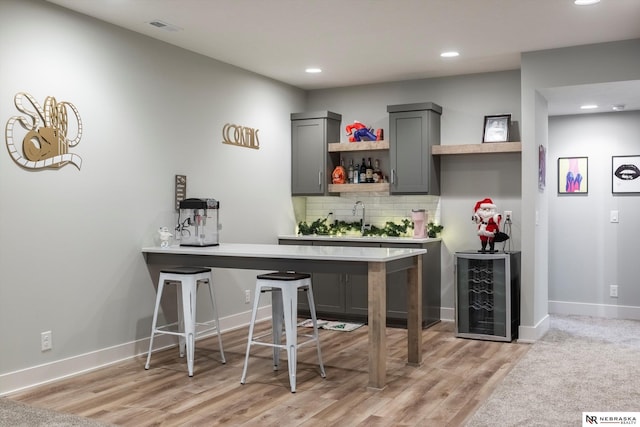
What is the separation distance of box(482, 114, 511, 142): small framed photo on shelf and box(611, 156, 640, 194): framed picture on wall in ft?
5.05

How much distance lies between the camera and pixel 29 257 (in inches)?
162

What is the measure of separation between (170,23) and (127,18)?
12.5 inches

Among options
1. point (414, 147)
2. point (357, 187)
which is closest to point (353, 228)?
point (357, 187)

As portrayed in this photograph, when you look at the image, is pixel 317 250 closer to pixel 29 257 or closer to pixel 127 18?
pixel 29 257

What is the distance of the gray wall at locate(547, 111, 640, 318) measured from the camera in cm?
678

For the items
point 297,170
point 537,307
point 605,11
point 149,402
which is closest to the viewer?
point 149,402

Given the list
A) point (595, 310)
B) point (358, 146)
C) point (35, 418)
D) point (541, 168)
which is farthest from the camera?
point (595, 310)

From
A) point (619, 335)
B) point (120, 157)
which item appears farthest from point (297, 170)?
point (619, 335)

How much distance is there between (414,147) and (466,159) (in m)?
0.58

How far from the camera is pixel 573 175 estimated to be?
7.05 m

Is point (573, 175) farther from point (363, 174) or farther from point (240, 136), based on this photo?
point (240, 136)

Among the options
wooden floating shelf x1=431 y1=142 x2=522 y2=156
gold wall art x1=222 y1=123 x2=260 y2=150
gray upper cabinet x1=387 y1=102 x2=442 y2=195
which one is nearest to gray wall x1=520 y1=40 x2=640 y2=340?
wooden floating shelf x1=431 y1=142 x2=522 y2=156

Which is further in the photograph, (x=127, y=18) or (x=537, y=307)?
(x=537, y=307)

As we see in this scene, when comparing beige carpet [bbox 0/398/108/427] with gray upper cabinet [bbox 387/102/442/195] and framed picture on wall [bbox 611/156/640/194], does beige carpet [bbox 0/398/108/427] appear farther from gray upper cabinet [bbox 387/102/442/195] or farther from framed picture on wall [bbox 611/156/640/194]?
framed picture on wall [bbox 611/156/640/194]
